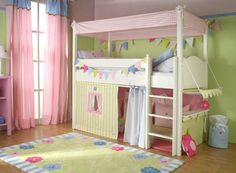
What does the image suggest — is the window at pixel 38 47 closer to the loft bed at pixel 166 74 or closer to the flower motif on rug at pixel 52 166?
the loft bed at pixel 166 74

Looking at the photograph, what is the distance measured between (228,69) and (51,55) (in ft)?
9.68

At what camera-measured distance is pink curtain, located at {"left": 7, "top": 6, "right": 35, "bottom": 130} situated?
159 inches

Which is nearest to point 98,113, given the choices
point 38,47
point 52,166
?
point 52,166

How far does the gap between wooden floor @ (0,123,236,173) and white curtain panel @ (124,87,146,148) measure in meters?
0.64

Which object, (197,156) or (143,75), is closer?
(197,156)

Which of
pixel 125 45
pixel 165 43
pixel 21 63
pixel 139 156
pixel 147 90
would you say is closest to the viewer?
pixel 139 156

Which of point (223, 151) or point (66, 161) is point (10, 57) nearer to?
point (66, 161)

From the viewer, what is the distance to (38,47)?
460 cm

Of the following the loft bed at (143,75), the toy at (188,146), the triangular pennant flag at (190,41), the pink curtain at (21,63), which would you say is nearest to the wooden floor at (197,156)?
the toy at (188,146)

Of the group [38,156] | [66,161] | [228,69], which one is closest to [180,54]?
[228,69]

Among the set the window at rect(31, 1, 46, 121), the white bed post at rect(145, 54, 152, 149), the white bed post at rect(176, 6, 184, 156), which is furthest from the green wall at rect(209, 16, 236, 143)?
the window at rect(31, 1, 46, 121)

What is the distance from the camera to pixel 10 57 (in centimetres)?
404

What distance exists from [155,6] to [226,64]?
1546 millimetres

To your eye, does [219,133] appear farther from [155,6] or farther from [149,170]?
[155,6]
